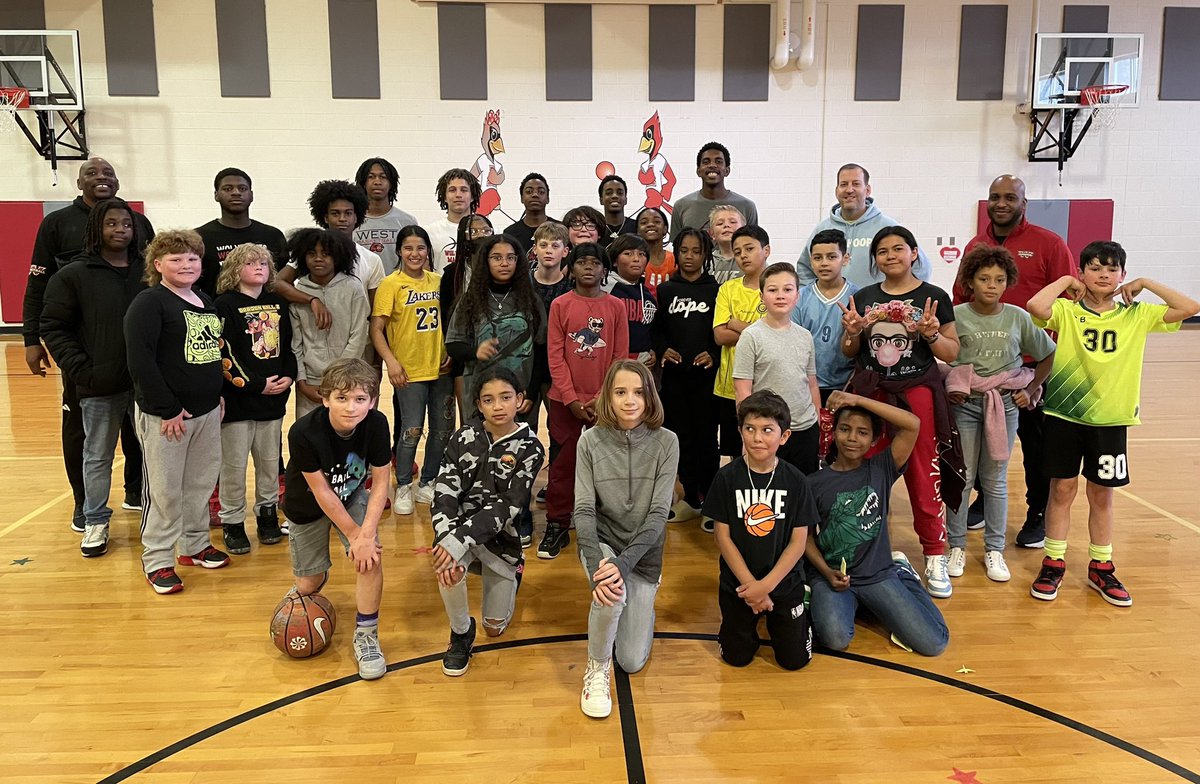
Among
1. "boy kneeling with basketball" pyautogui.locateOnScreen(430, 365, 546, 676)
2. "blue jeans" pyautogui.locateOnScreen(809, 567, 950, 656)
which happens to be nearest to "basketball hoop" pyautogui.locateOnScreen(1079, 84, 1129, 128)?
"blue jeans" pyautogui.locateOnScreen(809, 567, 950, 656)

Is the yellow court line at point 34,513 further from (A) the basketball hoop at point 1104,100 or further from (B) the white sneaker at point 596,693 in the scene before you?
(A) the basketball hoop at point 1104,100

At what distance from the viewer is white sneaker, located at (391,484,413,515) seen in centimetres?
454

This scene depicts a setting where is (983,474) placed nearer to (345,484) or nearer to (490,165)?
(345,484)

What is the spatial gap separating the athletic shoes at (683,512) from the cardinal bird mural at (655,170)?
6731 millimetres

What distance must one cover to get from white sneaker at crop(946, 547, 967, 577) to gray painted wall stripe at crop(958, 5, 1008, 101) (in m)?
9.23

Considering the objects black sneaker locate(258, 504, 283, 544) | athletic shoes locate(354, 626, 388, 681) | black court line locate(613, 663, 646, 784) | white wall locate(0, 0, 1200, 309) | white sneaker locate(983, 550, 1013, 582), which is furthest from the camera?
white wall locate(0, 0, 1200, 309)

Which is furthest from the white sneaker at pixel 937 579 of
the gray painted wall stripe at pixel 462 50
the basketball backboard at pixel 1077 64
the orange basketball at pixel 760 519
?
the basketball backboard at pixel 1077 64

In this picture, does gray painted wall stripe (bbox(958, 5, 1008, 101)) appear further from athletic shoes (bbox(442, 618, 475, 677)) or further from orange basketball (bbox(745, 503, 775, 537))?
athletic shoes (bbox(442, 618, 475, 677))

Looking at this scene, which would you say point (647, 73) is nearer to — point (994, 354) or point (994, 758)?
point (994, 354)

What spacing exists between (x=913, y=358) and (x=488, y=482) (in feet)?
6.02

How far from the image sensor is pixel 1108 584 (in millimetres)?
3451

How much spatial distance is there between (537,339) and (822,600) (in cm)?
181

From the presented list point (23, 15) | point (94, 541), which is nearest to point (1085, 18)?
point (94, 541)

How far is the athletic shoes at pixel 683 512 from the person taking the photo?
4.48 metres
